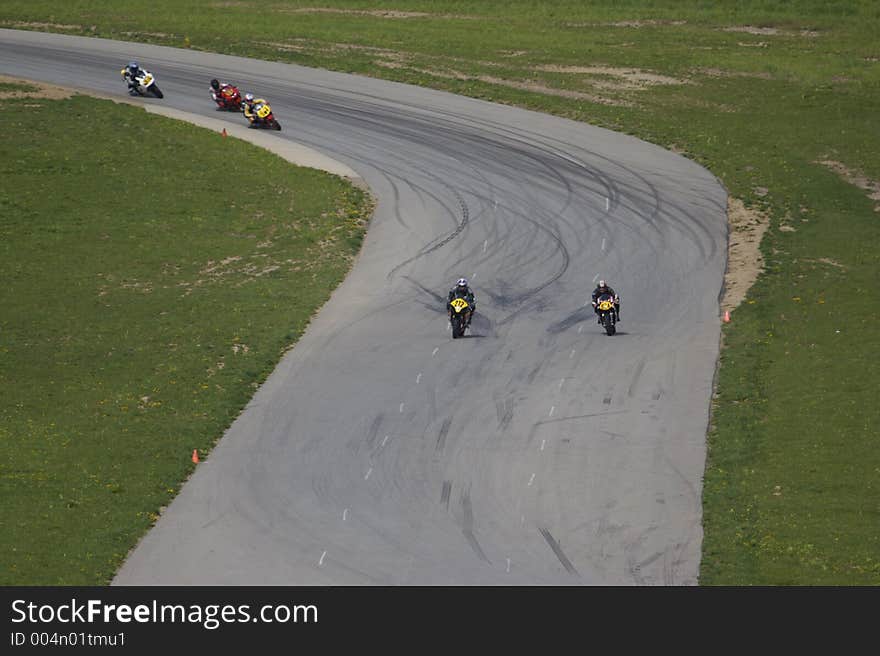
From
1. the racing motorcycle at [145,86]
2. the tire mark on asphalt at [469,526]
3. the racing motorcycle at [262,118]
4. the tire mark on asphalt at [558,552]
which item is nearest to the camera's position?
the tire mark on asphalt at [558,552]

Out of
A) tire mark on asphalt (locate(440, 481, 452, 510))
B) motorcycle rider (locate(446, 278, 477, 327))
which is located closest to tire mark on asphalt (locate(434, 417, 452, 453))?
tire mark on asphalt (locate(440, 481, 452, 510))

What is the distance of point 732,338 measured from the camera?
1690 inches

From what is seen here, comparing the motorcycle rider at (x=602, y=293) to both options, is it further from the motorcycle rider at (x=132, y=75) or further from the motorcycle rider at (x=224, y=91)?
the motorcycle rider at (x=132, y=75)

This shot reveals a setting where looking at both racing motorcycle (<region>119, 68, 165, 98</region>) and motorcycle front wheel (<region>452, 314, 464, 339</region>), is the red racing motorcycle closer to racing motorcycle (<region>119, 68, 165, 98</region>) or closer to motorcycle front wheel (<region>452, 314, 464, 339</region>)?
racing motorcycle (<region>119, 68, 165, 98</region>)

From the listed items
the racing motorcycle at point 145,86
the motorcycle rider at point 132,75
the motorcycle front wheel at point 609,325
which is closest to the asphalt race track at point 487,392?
the motorcycle front wheel at point 609,325

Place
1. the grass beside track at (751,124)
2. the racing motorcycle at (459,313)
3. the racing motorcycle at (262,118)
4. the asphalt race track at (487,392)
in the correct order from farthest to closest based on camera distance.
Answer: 1. the racing motorcycle at (262,118)
2. the racing motorcycle at (459,313)
3. the grass beside track at (751,124)
4. the asphalt race track at (487,392)

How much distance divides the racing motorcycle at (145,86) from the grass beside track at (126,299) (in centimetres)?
260

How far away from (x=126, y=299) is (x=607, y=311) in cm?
1603

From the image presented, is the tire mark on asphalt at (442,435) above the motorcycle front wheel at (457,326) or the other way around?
above

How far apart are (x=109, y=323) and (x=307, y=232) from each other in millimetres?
11180

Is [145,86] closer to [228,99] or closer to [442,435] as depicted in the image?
[228,99]

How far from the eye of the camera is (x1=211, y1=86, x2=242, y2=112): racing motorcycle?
6919 centimetres

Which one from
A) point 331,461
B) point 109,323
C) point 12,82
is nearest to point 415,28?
point 12,82

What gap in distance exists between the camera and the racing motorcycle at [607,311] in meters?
43.4
